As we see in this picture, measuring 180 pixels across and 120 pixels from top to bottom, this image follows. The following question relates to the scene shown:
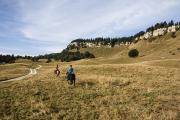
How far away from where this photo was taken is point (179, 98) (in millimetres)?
24453

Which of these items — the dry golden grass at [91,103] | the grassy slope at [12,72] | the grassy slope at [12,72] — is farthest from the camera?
the grassy slope at [12,72]

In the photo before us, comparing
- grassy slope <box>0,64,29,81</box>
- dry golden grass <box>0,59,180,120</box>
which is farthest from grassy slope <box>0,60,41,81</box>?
A: dry golden grass <box>0,59,180,120</box>

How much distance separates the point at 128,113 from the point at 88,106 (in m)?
3.27

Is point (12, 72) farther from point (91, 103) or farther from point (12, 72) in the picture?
point (91, 103)

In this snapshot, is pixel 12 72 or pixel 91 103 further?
pixel 12 72

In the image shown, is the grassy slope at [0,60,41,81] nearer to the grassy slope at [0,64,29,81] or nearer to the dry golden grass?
the grassy slope at [0,64,29,81]

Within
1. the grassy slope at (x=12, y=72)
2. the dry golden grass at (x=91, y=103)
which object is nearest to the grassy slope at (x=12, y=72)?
the grassy slope at (x=12, y=72)

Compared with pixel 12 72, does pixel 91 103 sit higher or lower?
higher

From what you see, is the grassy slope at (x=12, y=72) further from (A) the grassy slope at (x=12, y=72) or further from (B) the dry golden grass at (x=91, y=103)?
(B) the dry golden grass at (x=91, y=103)

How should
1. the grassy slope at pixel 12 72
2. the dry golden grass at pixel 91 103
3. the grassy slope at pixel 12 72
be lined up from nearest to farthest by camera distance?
the dry golden grass at pixel 91 103
the grassy slope at pixel 12 72
the grassy slope at pixel 12 72

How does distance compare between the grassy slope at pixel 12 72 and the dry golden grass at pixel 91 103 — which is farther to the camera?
the grassy slope at pixel 12 72

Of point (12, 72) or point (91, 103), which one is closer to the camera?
point (91, 103)

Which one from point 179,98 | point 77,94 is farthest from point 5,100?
point 179,98

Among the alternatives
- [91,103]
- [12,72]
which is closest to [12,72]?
[12,72]
